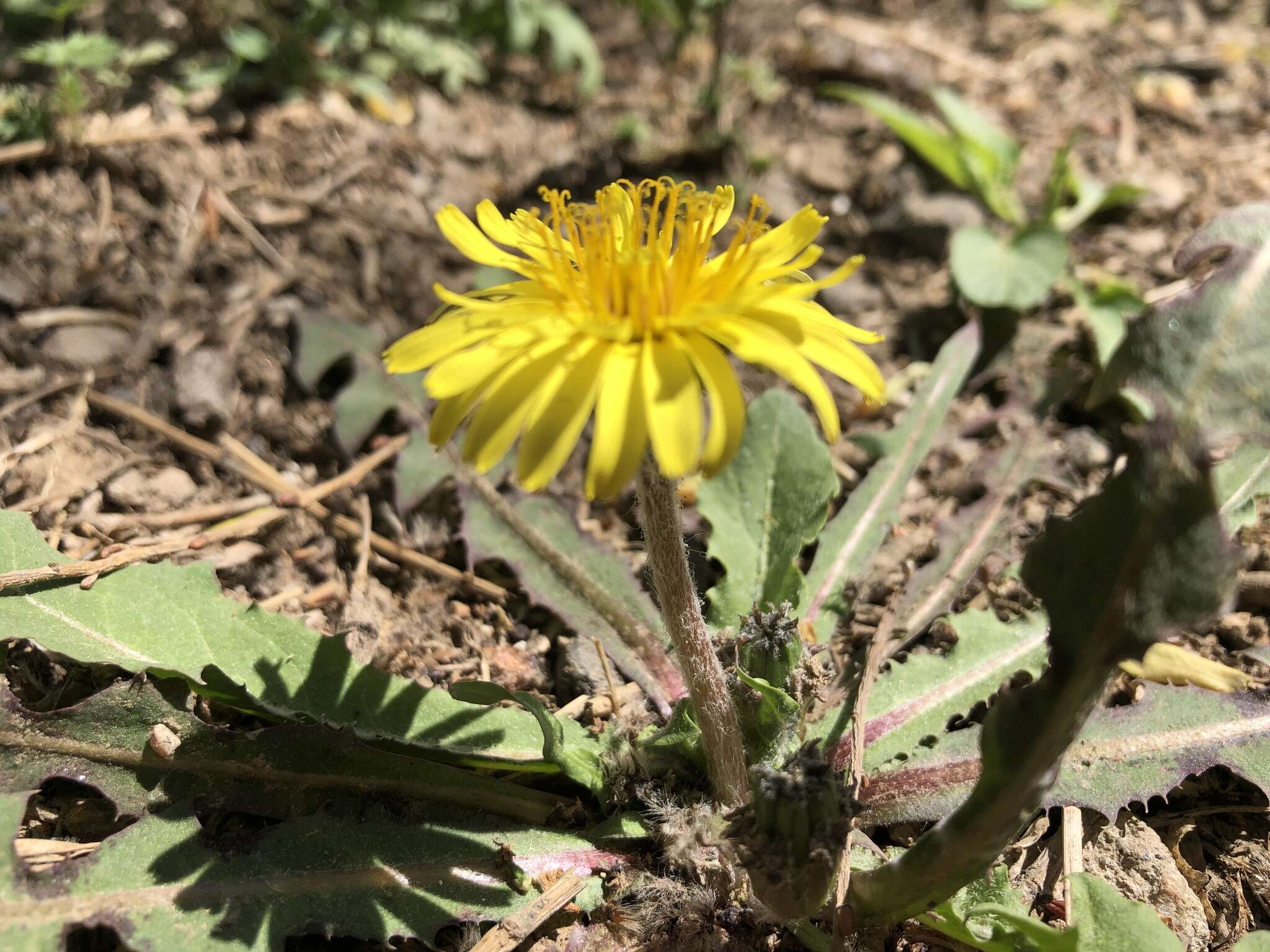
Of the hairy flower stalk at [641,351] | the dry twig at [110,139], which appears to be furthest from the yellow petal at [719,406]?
the dry twig at [110,139]

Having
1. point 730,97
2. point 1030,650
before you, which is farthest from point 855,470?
point 730,97

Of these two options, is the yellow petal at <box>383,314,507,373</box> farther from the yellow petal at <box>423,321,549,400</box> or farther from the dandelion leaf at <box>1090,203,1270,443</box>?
the dandelion leaf at <box>1090,203,1270,443</box>

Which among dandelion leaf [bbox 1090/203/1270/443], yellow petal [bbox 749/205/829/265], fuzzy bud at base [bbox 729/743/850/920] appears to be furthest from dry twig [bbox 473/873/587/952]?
dandelion leaf [bbox 1090/203/1270/443]

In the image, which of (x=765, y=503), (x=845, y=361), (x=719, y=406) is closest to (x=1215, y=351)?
(x=845, y=361)

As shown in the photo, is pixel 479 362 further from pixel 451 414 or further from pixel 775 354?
pixel 775 354

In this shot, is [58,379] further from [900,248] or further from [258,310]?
[900,248]

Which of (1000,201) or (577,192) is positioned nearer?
(1000,201)

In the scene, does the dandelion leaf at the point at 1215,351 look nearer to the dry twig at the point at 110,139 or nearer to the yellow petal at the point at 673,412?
the yellow petal at the point at 673,412
